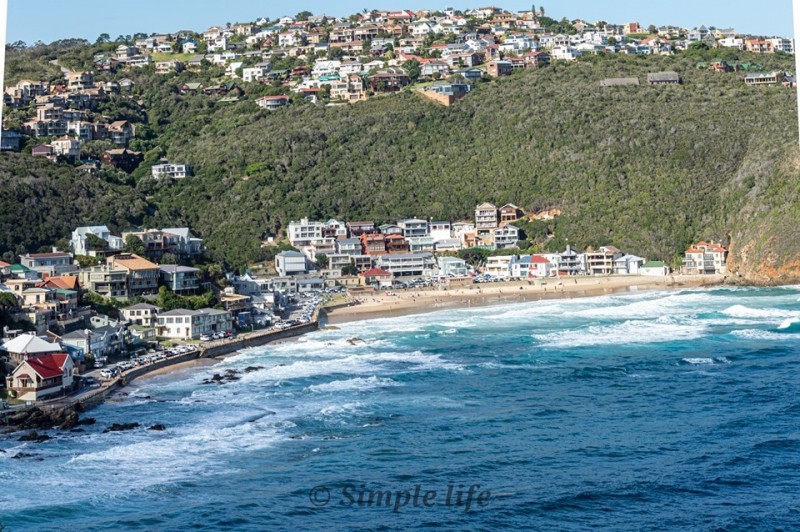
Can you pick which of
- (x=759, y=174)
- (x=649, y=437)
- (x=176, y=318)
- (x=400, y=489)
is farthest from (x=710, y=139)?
(x=400, y=489)

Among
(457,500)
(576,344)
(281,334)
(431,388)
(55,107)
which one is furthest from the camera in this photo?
(55,107)

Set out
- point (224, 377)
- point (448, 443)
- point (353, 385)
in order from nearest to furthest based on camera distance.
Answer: point (448, 443)
point (353, 385)
point (224, 377)

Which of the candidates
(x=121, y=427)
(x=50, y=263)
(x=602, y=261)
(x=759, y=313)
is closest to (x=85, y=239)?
(x=50, y=263)

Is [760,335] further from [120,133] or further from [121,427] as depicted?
[120,133]

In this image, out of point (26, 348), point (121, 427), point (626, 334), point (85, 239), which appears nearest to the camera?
point (121, 427)

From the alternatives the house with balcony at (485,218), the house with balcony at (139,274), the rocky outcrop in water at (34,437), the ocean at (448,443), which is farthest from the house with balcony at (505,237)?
the rocky outcrop in water at (34,437)

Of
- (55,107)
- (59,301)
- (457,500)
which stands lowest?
(457,500)

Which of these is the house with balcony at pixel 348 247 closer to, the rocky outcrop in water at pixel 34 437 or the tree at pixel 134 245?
the tree at pixel 134 245

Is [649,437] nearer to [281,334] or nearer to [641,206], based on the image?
[281,334]
